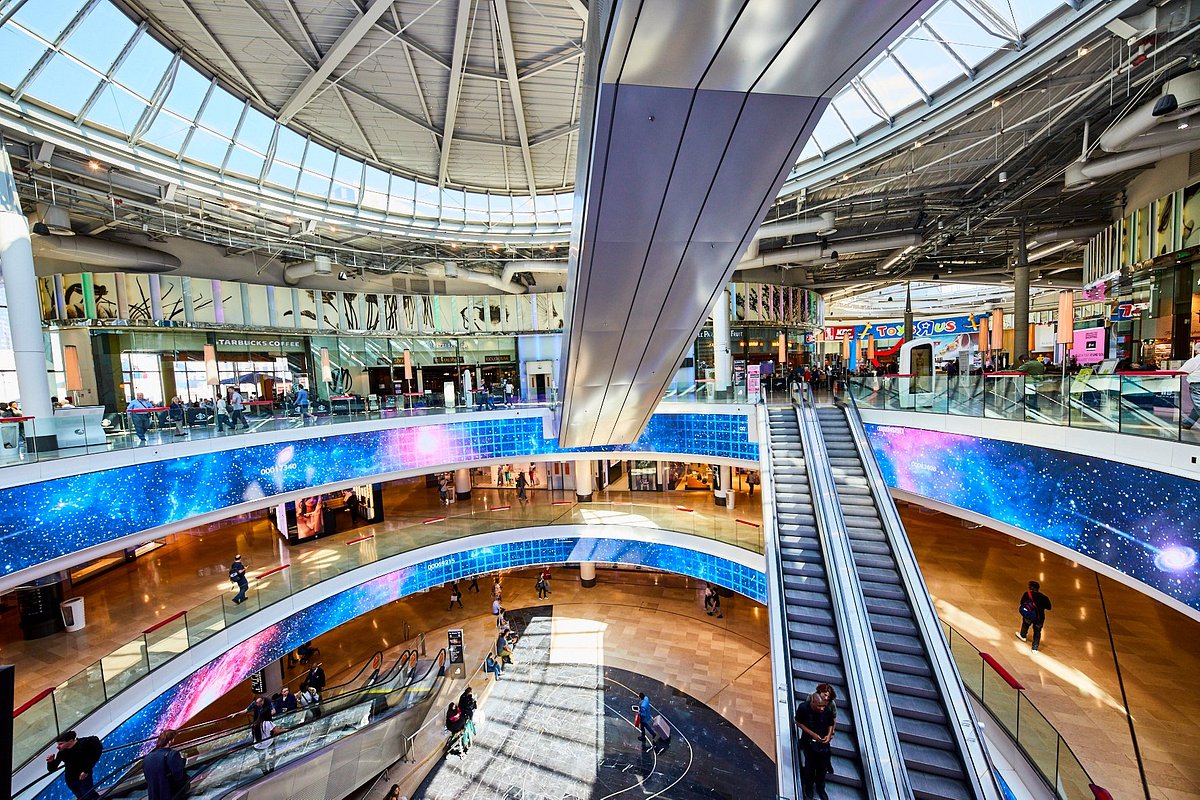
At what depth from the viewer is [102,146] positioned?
10.2 m

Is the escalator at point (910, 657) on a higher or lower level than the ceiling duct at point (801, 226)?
lower

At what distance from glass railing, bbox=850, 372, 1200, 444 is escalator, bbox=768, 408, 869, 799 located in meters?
3.27

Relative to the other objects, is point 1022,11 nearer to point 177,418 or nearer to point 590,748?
point 590,748

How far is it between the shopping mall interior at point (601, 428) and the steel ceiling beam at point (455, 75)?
0.16 m

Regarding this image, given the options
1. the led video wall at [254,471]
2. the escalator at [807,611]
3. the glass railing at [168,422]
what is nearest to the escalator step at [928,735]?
the escalator at [807,611]

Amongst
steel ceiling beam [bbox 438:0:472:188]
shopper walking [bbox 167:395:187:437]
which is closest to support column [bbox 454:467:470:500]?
shopper walking [bbox 167:395:187:437]

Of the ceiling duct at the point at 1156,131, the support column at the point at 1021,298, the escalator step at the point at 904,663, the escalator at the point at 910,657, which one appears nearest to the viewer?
the escalator at the point at 910,657

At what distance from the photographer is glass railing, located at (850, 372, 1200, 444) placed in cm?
650

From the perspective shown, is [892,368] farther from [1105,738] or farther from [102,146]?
[102,146]

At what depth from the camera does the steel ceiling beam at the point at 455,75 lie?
30.5 feet

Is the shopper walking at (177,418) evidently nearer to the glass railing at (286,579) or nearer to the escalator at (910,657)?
the glass railing at (286,579)

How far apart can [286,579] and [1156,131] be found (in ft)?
71.9

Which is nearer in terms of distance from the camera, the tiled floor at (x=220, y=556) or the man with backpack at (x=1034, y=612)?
the man with backpack at (x=1034, y=612)

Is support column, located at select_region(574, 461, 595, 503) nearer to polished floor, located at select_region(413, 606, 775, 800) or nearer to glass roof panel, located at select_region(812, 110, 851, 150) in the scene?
polished floor, located at select_region(413, 606, 775, 800)
